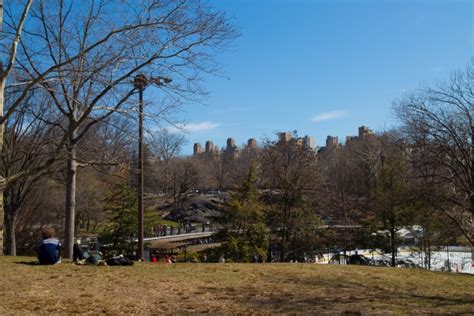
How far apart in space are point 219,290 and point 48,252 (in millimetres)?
4971

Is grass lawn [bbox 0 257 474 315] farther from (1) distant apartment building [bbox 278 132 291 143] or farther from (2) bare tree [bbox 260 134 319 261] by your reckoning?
(1) distant apartment building [bbox 278 132 291 143]

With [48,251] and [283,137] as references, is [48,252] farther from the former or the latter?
[283,137]

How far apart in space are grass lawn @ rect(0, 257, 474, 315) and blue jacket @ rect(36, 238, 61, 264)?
0.94 feet

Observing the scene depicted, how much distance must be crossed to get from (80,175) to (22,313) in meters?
32.8

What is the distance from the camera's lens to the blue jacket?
11.6m

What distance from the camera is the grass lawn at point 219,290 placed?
743cm

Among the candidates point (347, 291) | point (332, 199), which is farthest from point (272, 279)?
point (332, 199)

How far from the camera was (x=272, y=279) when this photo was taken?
35.2 ft

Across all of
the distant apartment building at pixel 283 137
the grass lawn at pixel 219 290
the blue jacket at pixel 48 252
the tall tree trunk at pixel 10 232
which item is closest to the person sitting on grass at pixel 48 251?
the blue jacket at pixel 48 252

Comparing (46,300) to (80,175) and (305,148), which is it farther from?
(80,175)

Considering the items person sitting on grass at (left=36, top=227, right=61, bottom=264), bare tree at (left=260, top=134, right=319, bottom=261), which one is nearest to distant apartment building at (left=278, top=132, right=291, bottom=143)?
bare tree at (left=260, top=134, right=319, bottom=261)

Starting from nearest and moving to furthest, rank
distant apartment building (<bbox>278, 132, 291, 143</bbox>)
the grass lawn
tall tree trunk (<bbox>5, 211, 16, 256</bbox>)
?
the grass lawn → tall tree trunk (<bbox>5, 211, 16, 256</bbox>) → distant apartment building (<bbox>278, 132, 291, 143</bbox>)

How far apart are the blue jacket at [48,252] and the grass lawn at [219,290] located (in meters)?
0.29

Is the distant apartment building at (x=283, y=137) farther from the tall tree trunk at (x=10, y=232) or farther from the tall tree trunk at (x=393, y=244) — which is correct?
the tall tree trunk at (x=10, y=232)
